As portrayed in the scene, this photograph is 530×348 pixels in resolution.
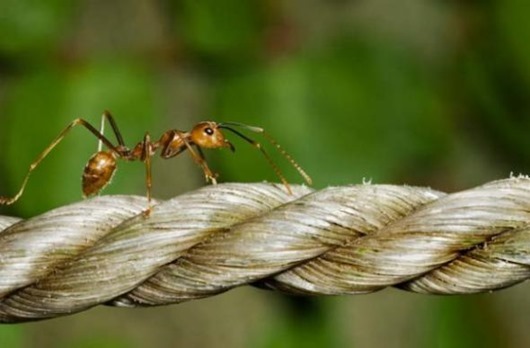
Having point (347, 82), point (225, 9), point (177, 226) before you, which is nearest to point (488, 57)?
point (347, 82)

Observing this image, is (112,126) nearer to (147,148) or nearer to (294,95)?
(147,148)

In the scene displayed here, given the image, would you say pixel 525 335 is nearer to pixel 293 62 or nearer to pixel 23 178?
pixel 293 62

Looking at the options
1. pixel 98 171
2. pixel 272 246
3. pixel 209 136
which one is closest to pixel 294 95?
pixel 209 136

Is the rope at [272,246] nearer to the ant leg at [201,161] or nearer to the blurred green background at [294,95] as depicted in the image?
the ant leg at [201,161]

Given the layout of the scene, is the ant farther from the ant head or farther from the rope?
the rope

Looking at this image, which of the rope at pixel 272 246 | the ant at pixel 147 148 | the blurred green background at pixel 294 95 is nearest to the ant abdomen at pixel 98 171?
the ant at pixel 147 148

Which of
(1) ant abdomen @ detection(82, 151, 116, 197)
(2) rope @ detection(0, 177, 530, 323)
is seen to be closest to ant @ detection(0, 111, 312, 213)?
(1) ant abdomen @ detection(82, 151, 116, 197)
